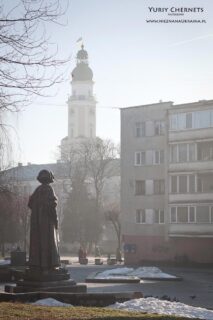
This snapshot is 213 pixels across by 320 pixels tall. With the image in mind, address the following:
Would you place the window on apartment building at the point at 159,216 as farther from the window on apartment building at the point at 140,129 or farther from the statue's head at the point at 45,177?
the statue's head at the point at 45,177

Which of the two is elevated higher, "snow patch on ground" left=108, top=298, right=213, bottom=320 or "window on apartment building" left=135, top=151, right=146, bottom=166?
"window on apartment building" left=135, top=151, right=146, bottom=166

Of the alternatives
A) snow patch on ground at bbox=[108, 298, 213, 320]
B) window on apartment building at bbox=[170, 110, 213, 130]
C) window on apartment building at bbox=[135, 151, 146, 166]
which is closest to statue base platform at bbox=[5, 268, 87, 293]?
snow patch on ground at bbox=[108, 298, 213, 320]

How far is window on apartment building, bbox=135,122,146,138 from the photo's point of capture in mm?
57969

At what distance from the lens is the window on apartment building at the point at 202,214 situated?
51.4 m

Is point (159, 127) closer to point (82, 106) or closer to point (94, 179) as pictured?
point (94, 179)

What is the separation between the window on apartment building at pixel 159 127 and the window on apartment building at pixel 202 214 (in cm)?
819

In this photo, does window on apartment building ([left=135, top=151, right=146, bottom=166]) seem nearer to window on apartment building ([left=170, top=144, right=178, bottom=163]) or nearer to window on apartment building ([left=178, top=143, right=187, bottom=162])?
window on apartment building ([left=170, top=144, right=178, bottom=163])

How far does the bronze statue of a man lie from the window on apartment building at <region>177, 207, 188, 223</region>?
35.2 m

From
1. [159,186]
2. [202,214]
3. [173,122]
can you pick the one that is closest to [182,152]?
[173,122]

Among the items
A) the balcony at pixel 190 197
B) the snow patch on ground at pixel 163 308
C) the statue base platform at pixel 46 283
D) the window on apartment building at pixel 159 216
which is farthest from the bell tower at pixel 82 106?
the snow patch on ground at pixel 163 308

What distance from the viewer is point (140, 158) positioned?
5803cm

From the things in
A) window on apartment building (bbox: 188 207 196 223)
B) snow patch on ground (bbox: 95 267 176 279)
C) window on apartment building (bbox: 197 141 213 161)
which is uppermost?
window on apartment building (bbox: 197 141 213 161)

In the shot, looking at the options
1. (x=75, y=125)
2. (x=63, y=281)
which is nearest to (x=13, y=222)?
(x=63, y=281)

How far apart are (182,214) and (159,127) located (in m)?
8.26
